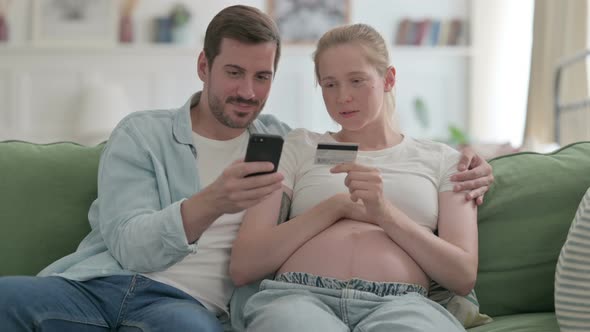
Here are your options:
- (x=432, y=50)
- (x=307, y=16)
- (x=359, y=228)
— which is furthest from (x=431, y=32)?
(x=359, y=228)

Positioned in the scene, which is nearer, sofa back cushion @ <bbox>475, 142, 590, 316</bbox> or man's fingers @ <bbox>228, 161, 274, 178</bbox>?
man's fingers @ <bbox>228, 161, 274, 178</bbox>

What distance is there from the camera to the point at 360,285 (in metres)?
1.54

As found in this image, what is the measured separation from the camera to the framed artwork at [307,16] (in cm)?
634

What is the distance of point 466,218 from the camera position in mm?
1683

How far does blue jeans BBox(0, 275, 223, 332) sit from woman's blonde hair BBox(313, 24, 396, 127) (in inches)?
26.2

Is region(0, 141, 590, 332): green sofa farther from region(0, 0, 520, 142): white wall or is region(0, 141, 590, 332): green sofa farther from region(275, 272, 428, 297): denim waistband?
region(0, 0, 520, 142): white wall

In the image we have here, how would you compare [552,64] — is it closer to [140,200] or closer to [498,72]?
[498,72]

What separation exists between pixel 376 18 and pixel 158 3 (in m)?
1.89

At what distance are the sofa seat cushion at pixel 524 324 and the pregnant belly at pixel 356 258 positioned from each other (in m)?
0.18

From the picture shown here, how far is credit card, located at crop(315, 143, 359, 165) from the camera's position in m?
1.54

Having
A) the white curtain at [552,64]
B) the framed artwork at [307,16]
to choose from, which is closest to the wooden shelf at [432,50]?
the framed artwork at [307,16]

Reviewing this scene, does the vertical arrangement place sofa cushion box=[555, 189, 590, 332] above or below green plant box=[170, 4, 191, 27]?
below

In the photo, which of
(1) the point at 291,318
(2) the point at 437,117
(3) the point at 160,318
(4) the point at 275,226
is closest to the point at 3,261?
(3) the point at 160,318

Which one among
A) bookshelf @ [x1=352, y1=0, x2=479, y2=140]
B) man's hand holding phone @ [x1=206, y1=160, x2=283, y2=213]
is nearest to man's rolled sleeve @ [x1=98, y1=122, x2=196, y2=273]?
man's hand holding phone @ [x1=206, y1=160, x2=283, y2=213]
